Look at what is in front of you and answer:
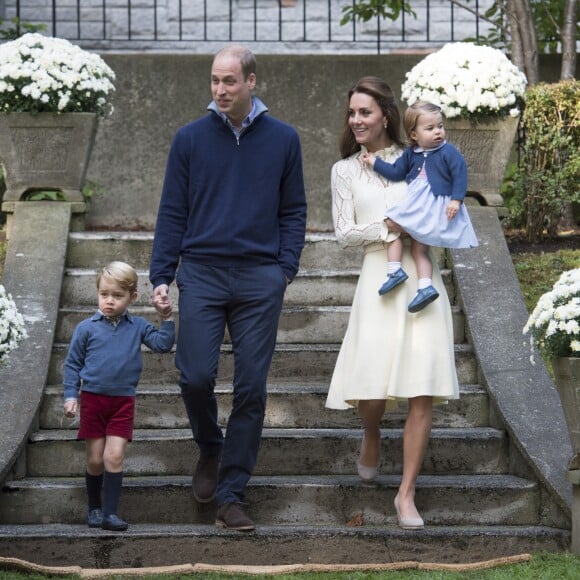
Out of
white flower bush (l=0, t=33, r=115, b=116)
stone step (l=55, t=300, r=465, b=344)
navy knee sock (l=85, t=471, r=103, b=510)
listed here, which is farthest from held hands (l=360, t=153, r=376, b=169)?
white flower bush (l=0, t=33, r=115, b=116)

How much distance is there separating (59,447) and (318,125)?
493 centimetres

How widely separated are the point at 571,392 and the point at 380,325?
33.9 inches

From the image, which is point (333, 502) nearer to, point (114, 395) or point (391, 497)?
point (391, 497)

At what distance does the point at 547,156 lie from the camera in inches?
344

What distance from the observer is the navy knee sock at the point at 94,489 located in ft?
18.3

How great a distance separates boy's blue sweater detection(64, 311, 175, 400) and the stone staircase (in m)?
0.55

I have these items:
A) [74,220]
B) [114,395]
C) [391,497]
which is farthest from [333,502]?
[74,220]

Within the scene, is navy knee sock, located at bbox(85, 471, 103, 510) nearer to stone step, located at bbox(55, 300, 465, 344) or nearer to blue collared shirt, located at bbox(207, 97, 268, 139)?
blue collared shirt, located at bbox(207, 97, 268, 139)

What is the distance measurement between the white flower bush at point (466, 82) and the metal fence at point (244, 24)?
13.9 feet

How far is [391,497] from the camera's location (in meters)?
5.83

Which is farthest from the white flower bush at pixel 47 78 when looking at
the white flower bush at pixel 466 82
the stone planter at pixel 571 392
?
the stone planter at pixel 571 392

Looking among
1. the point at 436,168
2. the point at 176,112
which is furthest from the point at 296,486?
the point at 176,112

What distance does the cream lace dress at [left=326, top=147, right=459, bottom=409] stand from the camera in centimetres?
554

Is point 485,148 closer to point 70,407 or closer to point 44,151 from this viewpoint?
point 44,151
